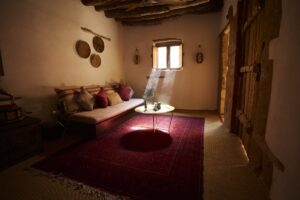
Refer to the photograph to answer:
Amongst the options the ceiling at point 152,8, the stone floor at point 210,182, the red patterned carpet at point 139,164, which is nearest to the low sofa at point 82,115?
the red patterned carpet at point 139,164

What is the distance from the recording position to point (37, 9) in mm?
2723

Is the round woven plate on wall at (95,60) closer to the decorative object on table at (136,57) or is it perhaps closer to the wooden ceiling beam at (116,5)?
the wooden ceiling beam at (116,5)

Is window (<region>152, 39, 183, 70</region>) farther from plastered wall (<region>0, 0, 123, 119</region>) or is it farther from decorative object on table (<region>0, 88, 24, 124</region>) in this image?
decorative object on table (<region>0, 88, 24, 124</region>)

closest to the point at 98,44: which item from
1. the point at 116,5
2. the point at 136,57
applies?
the point at 116,5

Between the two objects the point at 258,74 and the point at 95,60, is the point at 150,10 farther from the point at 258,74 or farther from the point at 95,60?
the point at 258,74

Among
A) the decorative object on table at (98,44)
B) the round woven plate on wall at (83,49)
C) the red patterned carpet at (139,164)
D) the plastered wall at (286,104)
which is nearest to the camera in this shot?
the plastered wall at (286,104)

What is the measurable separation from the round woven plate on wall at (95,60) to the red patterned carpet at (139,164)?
6.45 feet

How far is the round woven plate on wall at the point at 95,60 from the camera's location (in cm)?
393

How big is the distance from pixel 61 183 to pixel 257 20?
2.84 meters

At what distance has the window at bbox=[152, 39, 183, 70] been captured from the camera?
4.74m

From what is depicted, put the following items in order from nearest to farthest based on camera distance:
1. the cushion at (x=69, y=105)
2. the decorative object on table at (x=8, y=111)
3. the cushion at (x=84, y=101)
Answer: the decorative object on table at (x=8, y=111), the cushion at (x=69, y=105), the cushion at (x=84, y=101)

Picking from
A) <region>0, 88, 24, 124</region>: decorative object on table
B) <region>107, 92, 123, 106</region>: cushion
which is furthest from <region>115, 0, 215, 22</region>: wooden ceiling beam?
<region>0, 88, 24, 124</region>: decorative object on table

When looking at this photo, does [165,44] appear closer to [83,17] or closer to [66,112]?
[83,17]

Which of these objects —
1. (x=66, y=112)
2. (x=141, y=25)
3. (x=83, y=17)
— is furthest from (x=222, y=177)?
(x=141, y=25)
